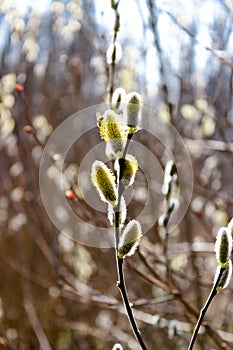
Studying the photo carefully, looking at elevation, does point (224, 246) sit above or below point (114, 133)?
below

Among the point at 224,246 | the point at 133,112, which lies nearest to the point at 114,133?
the point at 133,112

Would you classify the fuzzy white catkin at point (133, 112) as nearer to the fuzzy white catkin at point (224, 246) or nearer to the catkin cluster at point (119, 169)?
the catkin cluster at point (119, 169)

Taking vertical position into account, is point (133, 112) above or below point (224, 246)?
above

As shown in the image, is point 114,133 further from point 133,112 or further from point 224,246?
point 224,246

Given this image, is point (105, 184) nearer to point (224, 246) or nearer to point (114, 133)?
point (114, 133)

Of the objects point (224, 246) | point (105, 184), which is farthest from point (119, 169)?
point (224, 246)

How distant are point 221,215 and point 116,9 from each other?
1195 mm

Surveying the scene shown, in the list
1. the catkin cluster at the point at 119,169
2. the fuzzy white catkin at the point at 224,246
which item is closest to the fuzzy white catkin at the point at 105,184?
the catkin cluster at the point at 119,169

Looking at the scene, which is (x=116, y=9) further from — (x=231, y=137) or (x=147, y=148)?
(x=231, y=137)

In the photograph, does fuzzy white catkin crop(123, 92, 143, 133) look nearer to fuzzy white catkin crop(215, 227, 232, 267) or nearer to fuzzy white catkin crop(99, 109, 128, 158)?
fuzzy white catkin crop(99, 109, 128, 158)

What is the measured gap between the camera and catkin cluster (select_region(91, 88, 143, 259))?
661 mm

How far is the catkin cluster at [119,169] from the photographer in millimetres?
661

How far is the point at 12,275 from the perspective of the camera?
4141mm

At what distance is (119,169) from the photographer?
673 mm
